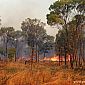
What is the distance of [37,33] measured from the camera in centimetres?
9250

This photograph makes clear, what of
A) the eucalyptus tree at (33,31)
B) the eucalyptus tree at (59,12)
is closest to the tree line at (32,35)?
the eucalyptus tree at (33,31)

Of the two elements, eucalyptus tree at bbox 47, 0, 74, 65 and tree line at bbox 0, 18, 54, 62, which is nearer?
eucalyptus tree at bbox 47, 0, 74, 65

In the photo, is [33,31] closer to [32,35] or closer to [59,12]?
[32,35]

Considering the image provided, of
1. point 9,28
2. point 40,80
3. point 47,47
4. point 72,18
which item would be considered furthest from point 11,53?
point 40,80

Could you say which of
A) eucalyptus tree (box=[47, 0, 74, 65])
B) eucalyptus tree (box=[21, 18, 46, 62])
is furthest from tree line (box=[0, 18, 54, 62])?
eucalyptus tree (box=[47, 0, 74, 65])

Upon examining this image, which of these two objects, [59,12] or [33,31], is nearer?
[59,12]

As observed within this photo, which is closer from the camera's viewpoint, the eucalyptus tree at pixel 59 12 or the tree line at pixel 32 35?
the eucalyptus tree at pixel 59 12

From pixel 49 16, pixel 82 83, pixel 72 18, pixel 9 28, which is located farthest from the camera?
pixel 9 28

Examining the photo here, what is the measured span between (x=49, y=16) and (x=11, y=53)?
37.6 m

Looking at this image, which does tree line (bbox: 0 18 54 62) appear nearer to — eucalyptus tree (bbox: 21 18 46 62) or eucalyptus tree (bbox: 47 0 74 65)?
eucalyptus tree (bbox: 21 18 46 62)

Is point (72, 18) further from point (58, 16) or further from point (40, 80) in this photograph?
point (40, 80)

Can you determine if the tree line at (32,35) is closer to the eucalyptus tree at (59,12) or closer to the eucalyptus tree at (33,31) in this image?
the eucalyptus tree at (33,31)

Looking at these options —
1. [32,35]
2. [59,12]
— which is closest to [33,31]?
[32,35]

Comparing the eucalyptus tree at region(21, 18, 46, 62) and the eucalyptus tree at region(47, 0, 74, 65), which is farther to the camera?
the eucalyptus tree at region(21, 18, 46, 62)
